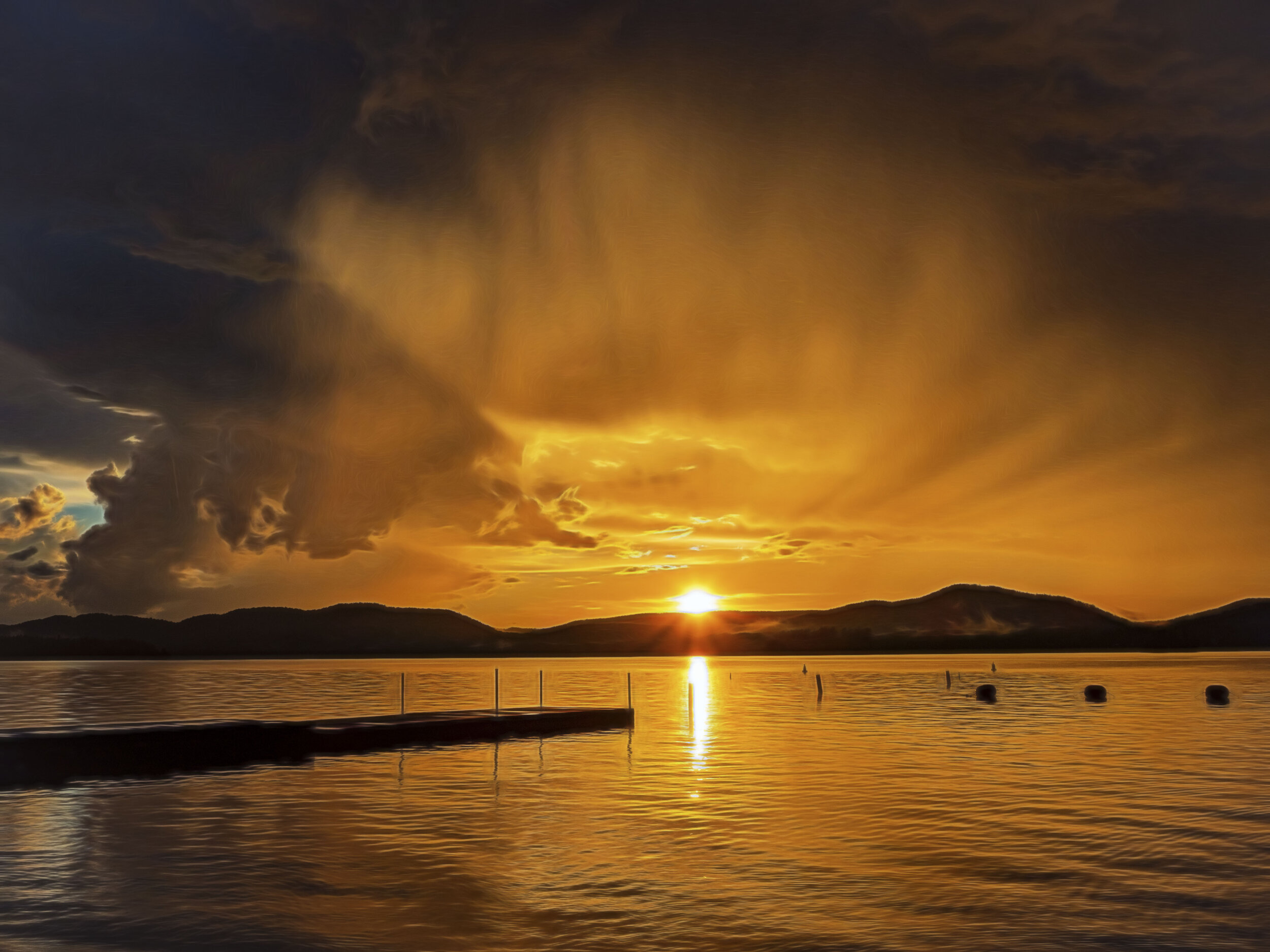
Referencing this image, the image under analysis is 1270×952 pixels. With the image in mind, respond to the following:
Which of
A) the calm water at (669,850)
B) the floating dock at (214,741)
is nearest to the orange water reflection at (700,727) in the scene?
the calm water at (669,850)

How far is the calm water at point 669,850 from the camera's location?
20328 millimetres

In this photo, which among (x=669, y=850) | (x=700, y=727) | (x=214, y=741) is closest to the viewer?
(x=669, y=850)

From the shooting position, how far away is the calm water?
20.3m

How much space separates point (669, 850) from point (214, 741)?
31.8m

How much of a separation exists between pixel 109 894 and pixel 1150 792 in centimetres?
3608

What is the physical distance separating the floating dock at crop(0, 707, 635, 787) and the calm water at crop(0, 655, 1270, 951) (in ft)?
8.66

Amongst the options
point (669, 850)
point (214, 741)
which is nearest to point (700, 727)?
point (214, 741)

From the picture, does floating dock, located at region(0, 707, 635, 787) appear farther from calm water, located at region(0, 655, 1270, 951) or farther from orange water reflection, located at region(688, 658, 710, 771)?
orange water reflection, located at region(688, 658, 710, 771)

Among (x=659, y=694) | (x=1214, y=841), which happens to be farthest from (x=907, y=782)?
(x=659, y=694)

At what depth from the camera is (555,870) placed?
25922mm

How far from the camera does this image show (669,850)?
28.6 metres

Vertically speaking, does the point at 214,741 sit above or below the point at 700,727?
above

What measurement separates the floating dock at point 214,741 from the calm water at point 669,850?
8.66 feet

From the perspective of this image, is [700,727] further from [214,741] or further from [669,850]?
[669,850]
